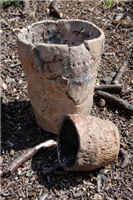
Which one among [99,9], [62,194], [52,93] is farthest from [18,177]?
[99,9]

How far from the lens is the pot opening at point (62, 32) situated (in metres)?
3.13

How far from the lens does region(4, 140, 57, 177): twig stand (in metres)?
Result: 2.87

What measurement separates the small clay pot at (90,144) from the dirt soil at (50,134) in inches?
6.5

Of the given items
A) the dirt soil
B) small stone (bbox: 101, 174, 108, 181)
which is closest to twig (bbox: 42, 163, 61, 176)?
the dirt soil

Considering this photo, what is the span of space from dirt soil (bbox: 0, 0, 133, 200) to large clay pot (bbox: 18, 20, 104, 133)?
348 millimetres

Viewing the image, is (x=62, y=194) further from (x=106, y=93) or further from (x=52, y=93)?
(x=106, y=93)

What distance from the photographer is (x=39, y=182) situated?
111 inches

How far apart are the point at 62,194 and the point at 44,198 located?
0.16 meters

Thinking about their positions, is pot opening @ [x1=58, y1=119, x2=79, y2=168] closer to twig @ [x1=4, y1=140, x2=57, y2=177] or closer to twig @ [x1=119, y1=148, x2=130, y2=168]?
twig @ [x1=4, y1=140, x2=57, y2=177]

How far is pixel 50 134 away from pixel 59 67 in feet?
2.96

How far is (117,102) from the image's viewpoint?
3.55 metres

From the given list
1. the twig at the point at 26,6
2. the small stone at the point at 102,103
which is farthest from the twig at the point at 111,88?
the twig at the point at 26,6

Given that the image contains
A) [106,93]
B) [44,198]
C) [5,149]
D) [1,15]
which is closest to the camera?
[44,198]

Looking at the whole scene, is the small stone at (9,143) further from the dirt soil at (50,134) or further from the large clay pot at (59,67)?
the large clay pot at (59,67)
